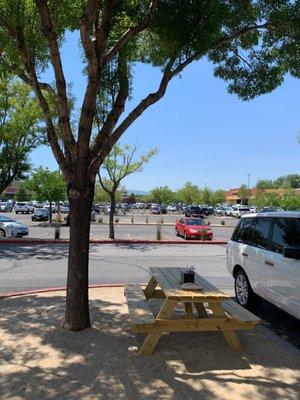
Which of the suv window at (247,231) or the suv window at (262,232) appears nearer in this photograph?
the suv window at (262,232)

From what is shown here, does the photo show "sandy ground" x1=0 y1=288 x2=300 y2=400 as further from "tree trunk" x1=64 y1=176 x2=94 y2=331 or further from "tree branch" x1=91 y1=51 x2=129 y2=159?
"tree branch" x1=91 y1=51 x2=129 y2=159

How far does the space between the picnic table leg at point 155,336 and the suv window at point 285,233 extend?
7.04ft

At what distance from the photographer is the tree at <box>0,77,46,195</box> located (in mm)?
23234

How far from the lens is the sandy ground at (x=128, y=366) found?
4414mm

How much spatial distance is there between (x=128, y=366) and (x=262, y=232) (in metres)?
3.56

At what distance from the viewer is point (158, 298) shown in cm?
803

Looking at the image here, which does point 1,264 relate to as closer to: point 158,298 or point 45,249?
point 45,249

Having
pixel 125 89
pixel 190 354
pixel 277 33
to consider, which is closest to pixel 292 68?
pixel 277 33

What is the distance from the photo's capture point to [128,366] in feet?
16.5

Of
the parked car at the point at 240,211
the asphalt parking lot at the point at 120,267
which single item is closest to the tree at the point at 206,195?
the parked car at the point at 240,211

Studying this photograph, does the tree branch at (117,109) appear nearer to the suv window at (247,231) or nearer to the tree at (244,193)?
the suv window at (247,231)

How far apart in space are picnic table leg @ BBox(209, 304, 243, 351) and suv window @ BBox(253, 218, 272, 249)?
2097 millimetres

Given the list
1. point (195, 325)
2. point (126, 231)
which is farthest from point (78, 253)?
point (126, 231)

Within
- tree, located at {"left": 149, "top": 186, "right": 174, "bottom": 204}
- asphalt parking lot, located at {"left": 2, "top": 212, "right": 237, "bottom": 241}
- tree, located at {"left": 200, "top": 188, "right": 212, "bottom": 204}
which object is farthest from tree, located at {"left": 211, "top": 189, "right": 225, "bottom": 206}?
asphalt parking lot, located at {"left": 2, "top": 212, "right": 237, "bottom": 241}
